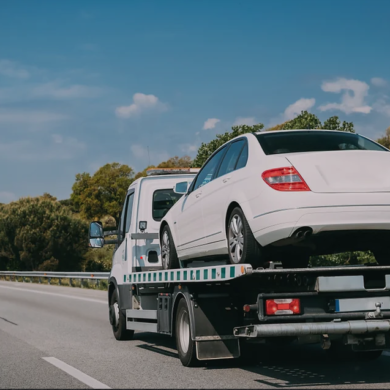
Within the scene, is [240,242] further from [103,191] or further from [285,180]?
[103,191]

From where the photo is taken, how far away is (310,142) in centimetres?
803

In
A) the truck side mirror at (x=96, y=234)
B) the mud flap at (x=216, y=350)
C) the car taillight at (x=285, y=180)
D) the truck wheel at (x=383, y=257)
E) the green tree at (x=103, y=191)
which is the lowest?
the mud flap at (x=216, y=350)

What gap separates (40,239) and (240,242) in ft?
185

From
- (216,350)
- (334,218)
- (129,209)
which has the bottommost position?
(216,350)

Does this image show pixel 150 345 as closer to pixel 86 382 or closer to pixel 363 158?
pixel 86 382

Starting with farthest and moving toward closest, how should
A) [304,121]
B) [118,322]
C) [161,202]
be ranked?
[304,121] → [118,322] → [161,202]

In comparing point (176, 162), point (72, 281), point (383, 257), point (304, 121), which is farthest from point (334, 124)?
point (176, 162)

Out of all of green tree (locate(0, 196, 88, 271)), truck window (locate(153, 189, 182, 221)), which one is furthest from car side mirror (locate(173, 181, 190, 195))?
green tree (locate(0, 196, 88, 271))

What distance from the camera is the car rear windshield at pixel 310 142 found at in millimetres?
7836

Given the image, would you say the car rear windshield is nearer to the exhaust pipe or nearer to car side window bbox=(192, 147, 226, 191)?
car side window bbox=(192, 147, 226, 191)

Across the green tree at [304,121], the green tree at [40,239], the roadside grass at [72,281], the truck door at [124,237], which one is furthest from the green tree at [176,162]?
the truck door at [124,237]

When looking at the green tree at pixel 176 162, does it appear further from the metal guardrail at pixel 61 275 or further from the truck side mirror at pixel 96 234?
the truck side mirror at pixel 96 234

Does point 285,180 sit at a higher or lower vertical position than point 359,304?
higher

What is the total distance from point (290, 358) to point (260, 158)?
320 centimetres
